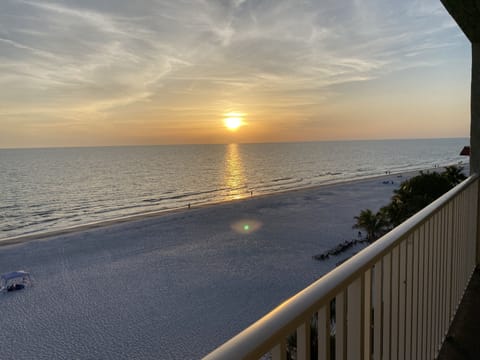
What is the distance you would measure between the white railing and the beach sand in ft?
32.4

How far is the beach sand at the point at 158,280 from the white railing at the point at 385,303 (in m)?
9.86

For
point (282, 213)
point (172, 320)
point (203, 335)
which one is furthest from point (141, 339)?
point (282, 213)

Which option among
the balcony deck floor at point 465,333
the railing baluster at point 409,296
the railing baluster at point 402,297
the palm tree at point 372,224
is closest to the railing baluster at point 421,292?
the railing baluster at point 409,296

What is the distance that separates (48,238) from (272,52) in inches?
836

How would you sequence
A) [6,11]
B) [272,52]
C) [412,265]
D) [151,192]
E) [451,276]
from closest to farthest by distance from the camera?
[412,265], [451,276], [6,11], [272,52], [151,192]

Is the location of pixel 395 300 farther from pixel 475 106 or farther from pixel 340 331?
pixel 475 106

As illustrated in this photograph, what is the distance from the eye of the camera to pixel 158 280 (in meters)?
15.6

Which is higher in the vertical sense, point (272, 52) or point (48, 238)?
point (272, 52)

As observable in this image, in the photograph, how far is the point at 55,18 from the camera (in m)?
19.7

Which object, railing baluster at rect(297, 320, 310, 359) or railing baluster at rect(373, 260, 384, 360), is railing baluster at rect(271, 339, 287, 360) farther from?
railing baluster at rect(373, 260, 384, 360)

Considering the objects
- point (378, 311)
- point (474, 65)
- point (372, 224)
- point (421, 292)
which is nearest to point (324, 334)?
point (378, 311)

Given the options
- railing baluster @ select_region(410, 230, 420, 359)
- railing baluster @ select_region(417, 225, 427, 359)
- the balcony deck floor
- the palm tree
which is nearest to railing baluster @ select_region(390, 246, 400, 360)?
railing baluster @ select_region(410, 230, 420, 359)

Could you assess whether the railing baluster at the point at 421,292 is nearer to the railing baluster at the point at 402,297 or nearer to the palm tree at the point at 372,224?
the railing baluster at the point at 402,297

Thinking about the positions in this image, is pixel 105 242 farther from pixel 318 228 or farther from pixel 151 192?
pixel 151 192
